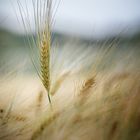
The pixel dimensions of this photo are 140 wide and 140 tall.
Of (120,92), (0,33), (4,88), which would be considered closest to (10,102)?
(4,88)

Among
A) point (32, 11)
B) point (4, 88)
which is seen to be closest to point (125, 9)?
point (32, 11)

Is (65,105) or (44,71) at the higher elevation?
(44,71)

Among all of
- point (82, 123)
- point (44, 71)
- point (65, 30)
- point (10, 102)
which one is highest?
point (65, 30)

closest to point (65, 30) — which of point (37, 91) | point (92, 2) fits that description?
point (92, 2)

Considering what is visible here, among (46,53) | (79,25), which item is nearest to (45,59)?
(46,53)

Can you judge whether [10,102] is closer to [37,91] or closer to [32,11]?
[37,91]

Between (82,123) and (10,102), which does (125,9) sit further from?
(10,102)

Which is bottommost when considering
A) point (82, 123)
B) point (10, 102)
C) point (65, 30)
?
point (82, 123)

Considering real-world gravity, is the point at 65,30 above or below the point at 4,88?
above

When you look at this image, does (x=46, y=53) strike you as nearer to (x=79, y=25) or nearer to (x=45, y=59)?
(x=45, y=59)
